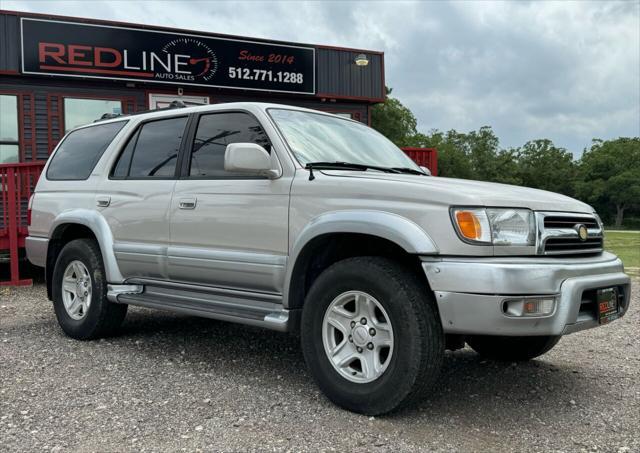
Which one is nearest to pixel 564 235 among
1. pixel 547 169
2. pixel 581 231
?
pixel 581 231

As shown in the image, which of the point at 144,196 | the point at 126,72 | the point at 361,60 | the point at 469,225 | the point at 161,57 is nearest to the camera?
the point at 469,225

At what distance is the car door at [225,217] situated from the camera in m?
3.99

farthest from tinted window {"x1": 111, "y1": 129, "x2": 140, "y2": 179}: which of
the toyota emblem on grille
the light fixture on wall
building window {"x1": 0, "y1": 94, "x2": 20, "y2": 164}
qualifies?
the light fixture on wall

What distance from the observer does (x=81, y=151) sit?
5777 mm

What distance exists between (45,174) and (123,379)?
269cm

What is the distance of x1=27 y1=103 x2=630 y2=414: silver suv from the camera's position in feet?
10.7

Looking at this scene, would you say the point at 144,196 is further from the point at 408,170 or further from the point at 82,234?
the point at 408,170

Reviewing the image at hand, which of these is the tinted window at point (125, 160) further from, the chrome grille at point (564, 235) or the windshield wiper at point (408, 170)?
the chrome grille at point (564, 235)

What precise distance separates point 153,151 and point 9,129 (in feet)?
23.6

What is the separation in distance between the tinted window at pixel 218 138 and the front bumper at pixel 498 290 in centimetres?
166

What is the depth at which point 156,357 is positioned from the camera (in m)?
4.86

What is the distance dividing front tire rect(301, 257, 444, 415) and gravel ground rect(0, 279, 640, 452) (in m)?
0.18

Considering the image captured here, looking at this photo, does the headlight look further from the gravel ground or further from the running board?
the running board

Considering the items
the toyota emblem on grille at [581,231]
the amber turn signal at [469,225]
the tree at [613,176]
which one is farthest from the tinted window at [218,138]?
the tree at [613,176]
